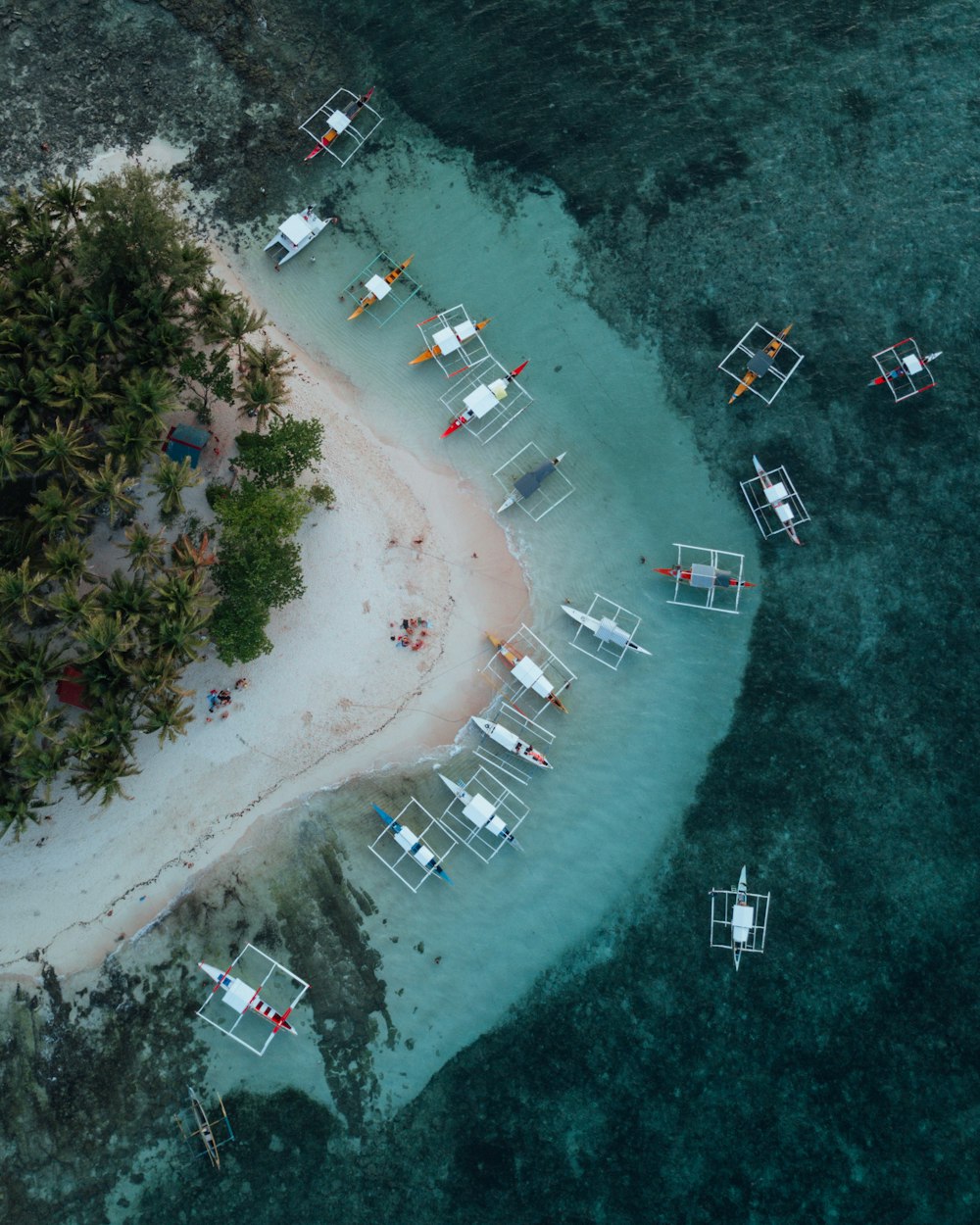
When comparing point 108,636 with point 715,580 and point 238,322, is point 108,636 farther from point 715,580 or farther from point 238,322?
point 715,580

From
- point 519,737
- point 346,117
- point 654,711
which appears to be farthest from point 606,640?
point 346,117

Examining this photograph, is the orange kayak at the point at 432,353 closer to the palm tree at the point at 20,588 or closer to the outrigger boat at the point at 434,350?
the outrigger boat at the point at 434,350

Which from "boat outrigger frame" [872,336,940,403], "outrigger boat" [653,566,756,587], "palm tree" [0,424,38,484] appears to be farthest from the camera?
"boat outrigger frame" [872,336,940,403]

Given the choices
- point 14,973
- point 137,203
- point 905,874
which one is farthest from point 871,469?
point 14,973

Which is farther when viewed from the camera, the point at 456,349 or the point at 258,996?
the point at 456,349

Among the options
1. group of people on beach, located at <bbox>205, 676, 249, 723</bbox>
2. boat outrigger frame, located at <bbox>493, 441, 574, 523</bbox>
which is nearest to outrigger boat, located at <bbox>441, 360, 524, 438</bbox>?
boat outrigger frame, located at <bbox>493, 441, 574, 523</bbox>

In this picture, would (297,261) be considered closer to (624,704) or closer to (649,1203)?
(624,704)

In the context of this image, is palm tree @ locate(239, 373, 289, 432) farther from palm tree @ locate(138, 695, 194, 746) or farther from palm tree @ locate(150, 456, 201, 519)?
palm tree @ locate(138, 695, 194, 746)
